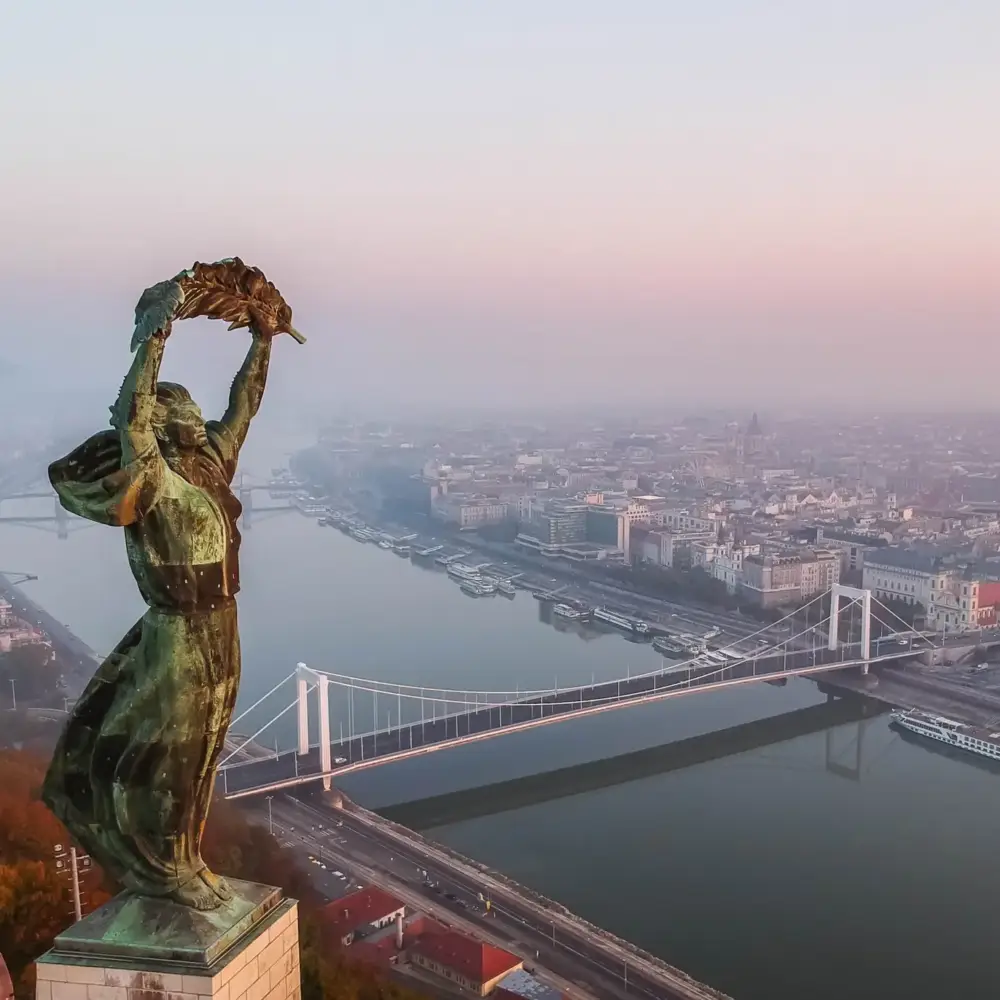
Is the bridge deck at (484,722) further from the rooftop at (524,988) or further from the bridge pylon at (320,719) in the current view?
the rooftop at (524,988)

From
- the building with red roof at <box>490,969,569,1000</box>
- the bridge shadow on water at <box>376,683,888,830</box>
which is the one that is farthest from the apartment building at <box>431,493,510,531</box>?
the building with red roof at <box>490,969,569,1000</box>

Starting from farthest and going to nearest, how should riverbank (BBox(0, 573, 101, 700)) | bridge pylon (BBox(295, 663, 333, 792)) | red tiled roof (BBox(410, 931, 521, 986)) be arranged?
riverbank (BBox(0, 573, 101, 700)), bridge pylon (BBox(295, 663, 333, 792)), red tiled roof (BBox(410, 931, 521, 986))

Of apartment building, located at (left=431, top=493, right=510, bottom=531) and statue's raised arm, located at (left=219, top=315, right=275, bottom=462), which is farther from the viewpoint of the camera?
apartment building, located at (left=431, top=493, right=510, bottom=531)

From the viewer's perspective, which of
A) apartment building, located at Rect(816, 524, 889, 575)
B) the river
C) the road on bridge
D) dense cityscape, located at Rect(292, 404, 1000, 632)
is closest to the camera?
the road on bridge

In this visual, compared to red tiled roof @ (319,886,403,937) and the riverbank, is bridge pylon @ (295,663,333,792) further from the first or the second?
the riverbank

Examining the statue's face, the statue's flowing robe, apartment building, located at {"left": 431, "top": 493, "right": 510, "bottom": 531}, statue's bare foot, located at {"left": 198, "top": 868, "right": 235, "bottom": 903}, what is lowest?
apartment building, located at {"left": 431, "top": 493, "right": 510, "bottom": 531}

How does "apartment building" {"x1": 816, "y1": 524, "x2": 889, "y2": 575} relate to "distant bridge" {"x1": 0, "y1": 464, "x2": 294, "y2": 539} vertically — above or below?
below

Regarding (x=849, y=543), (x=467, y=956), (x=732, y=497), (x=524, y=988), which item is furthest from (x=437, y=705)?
(x=732, y=497)

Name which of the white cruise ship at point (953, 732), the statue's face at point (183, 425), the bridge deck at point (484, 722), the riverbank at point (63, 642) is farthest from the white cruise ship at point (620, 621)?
the statue's face at point (183, 425)
